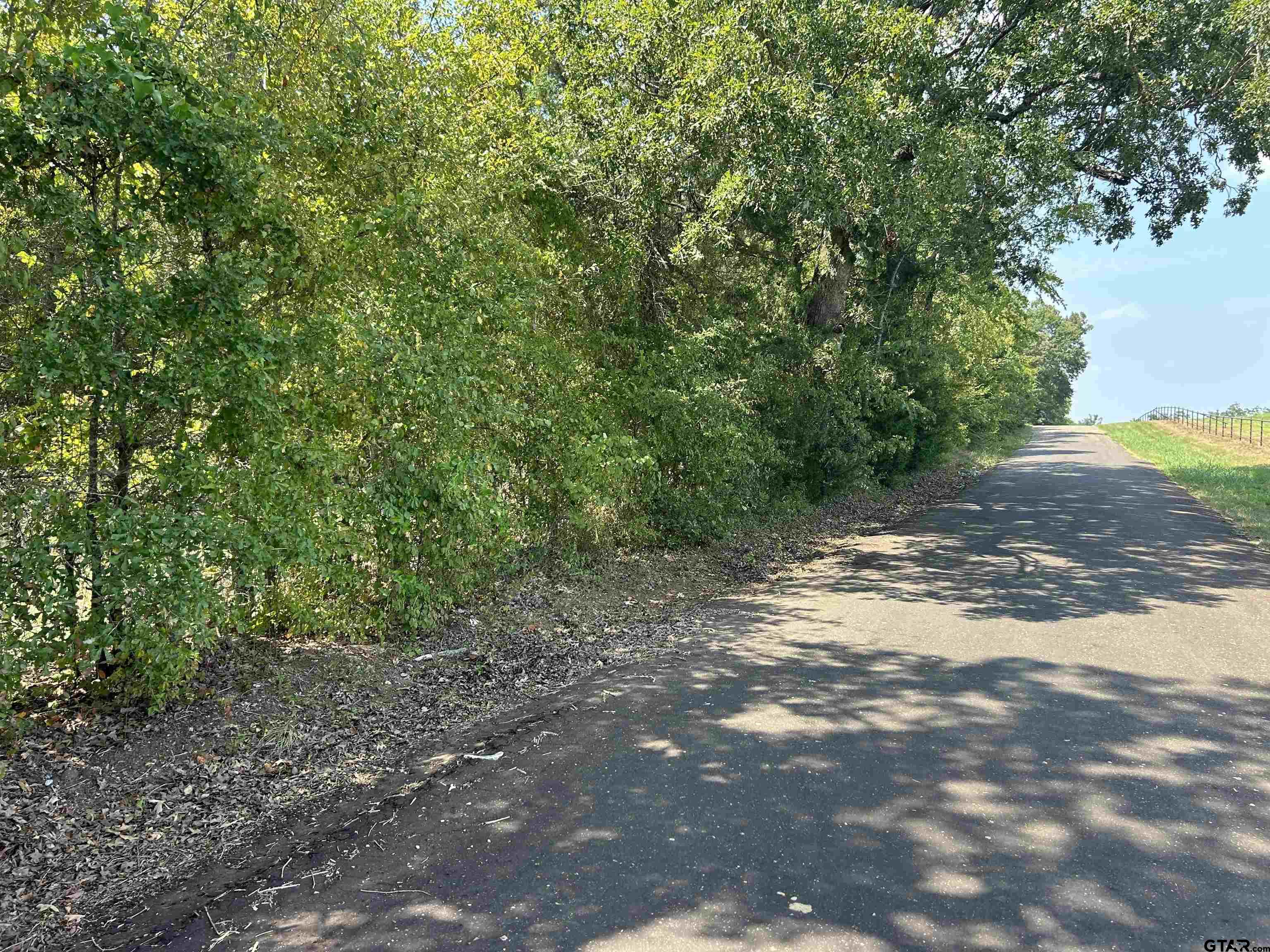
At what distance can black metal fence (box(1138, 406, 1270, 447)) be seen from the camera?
107 feet

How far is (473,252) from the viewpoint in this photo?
6.91 metres

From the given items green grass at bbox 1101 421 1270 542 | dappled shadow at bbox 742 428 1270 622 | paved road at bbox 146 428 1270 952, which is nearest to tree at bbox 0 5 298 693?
paved road at bbox 146 428 1270 952

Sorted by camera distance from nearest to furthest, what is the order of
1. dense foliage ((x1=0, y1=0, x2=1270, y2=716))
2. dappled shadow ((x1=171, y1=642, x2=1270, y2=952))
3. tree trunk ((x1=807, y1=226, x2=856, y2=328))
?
1. dappled shadow ((x1=171, y1=642, x2=1270, y2=952))
2. dense foliage ((x1=0, y1=0, x2=1270, y2=716))
3. tree trunk ((x1=807, y1=226, x2=856, y2=328))

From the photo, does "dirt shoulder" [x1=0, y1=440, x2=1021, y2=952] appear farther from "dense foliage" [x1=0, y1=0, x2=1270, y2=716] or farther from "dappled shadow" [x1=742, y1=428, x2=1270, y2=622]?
"dappled shadow" [x1=742, y1=428, x2=1270, y2=622]

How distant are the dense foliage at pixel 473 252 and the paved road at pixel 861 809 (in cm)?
192

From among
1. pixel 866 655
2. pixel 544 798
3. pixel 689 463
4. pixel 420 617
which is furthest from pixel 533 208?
pixel 544 798

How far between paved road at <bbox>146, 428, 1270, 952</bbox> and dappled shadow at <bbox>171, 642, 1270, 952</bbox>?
13 millimetres

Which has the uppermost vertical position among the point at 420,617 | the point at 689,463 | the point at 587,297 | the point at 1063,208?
the point at 1063,208

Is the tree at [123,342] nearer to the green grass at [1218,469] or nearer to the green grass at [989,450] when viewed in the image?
the green grass at [1218,469]

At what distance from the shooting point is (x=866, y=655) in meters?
6.41

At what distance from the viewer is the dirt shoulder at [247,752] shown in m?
3.55

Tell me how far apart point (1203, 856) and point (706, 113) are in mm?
8169

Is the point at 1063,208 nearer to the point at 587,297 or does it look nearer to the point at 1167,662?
the point at 587,297

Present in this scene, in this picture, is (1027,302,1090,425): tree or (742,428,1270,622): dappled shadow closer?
(742,428,1270,622): dappled shadow
